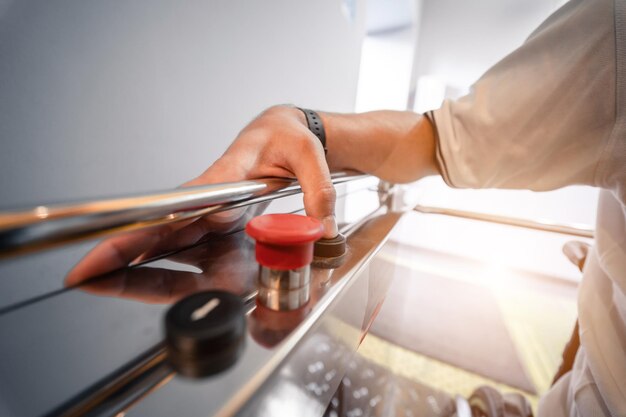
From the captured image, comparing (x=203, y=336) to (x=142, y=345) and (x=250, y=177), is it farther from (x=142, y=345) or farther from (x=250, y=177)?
(x=250, y=177)

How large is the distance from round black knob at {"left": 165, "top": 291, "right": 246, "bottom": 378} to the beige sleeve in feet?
2.21

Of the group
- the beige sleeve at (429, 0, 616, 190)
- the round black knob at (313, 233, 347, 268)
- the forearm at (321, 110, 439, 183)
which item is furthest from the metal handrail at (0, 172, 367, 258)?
the beige sleeve at (429, 0, 616, 190)

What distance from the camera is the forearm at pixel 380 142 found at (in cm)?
71

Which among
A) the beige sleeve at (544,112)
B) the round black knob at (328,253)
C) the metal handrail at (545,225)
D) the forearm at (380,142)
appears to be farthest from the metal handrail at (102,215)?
the metal handrail at (545,225)

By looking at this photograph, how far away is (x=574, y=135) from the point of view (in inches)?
22.5

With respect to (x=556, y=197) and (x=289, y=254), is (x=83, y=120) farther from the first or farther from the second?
(x=556, y=197)

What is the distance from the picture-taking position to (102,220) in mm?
192

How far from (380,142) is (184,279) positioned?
0.61 metres

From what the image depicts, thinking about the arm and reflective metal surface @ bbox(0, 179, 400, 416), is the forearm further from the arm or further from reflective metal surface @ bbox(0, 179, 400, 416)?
reflective metal surface @ bbox(0, 179, 400, 416)

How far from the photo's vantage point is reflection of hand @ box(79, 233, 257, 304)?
27cm

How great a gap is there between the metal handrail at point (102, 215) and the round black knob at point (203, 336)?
0.26ft

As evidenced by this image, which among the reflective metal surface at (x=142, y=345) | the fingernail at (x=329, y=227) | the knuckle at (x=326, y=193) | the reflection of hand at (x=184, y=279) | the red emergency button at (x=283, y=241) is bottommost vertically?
the reflective metal surface at (x=142, y=345)

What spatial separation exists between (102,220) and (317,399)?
0.27 meters

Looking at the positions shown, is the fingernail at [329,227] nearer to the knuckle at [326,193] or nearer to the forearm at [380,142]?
the knuckle at [326,193]
